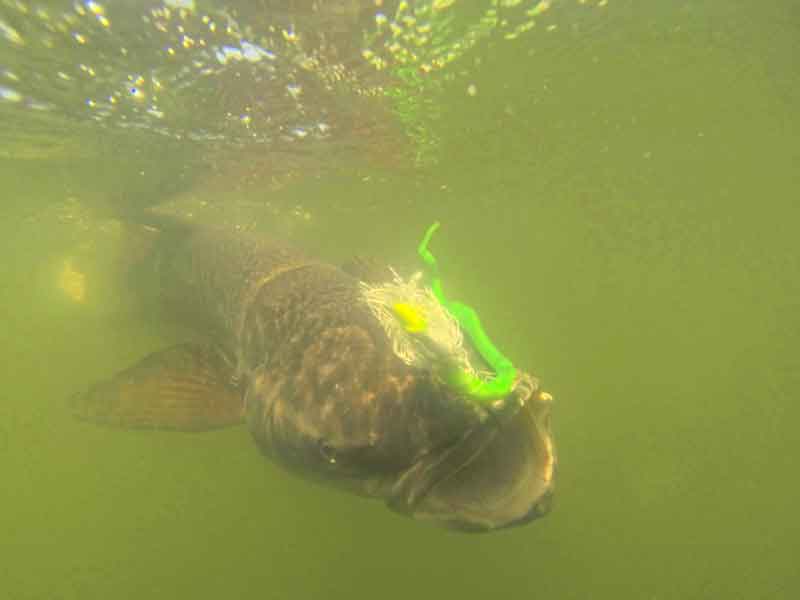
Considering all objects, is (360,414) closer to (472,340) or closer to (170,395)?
(472,340)

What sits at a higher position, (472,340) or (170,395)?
(472,340)

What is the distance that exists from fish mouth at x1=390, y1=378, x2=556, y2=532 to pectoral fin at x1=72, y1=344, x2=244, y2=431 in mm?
2201

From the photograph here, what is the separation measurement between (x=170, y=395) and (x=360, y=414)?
2319 millimetres

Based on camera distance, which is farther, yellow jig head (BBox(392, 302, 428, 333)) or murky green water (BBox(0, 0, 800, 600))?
murky green water (BBox(0, 0, 800, 600))

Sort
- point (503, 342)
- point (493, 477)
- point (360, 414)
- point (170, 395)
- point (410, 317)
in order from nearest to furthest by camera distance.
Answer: point (410, 317) → point (493, 477) → point (360, 414) → point (170, 395) → point (503, 342)

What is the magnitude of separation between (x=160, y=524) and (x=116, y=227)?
436 inches

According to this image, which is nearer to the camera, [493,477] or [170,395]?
[493,477]

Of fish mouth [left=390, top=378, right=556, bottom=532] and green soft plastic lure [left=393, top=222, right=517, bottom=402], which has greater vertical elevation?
green soft plastic lure [left=393, top=222, right=517, bottom=402]

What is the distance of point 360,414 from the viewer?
10.6 ft

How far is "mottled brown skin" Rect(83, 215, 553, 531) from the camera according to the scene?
2.71m

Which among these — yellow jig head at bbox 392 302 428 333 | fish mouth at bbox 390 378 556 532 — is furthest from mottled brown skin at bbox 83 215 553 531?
yellow jig head at bbox 392 302 428 333

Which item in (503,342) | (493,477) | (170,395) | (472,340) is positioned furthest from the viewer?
(503,342)

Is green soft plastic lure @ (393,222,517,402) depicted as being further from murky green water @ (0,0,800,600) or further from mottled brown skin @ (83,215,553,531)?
murky green water @ (0,0,800,600)

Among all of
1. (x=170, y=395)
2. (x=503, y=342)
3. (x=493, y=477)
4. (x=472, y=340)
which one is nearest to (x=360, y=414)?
(x=493, y=477)
